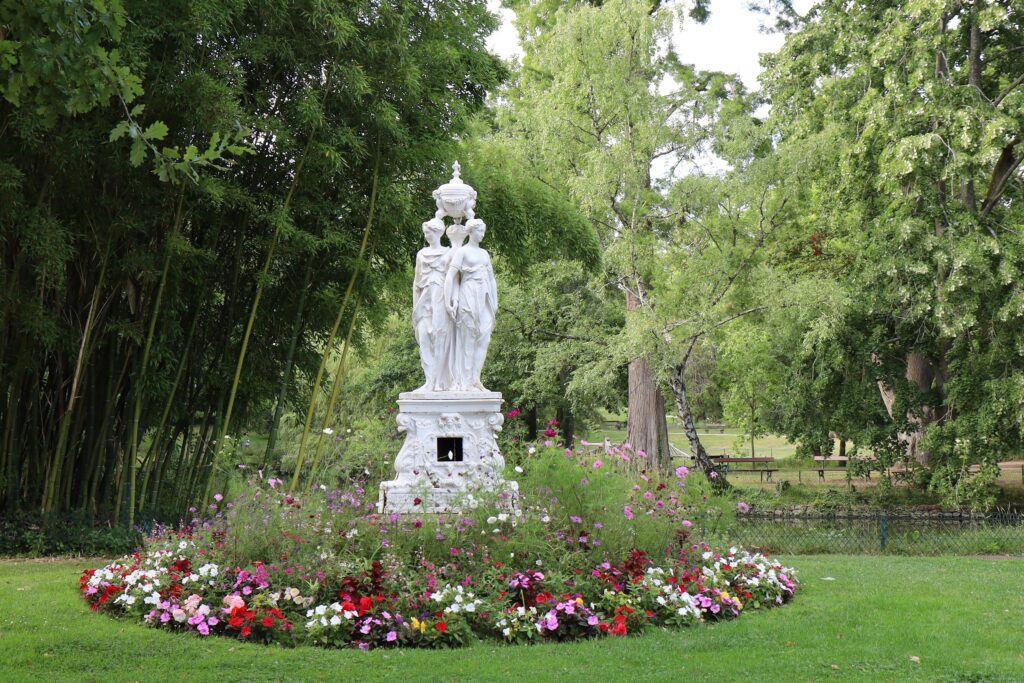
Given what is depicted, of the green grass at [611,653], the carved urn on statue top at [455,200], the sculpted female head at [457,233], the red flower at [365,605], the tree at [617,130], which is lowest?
the green grass at [611,653]

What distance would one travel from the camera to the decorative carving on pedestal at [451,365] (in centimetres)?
747

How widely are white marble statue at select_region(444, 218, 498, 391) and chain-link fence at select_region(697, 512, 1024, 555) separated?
430cm

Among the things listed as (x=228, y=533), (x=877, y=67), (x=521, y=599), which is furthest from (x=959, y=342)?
(x=228, y=533)

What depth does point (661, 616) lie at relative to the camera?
5.85 metres

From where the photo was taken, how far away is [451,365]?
7.85 m

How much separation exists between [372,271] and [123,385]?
9.27 ft

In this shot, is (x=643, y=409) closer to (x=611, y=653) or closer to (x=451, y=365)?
(x=451, y=365)

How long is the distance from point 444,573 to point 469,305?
2.64 meters

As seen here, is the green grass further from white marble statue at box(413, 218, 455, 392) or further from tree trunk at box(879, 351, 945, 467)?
tree trunk at box(879, 351, 945, 467)

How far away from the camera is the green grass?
4.66m

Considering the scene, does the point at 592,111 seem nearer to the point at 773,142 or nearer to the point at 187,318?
the point at 773,142

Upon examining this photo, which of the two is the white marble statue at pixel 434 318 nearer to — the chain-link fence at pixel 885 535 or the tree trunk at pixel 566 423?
the chain-link fence at pixel 885 535

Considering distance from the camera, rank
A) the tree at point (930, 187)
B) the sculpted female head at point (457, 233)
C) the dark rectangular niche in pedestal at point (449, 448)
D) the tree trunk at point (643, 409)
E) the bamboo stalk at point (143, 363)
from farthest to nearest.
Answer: the tree trunk at point (643, 409) → the tree at point (930, 187) → the bamboo stalk at point (143, 363) → the sculpted female head at point (457, 233) → the dark rectangular niche in pedestal at point (449, 448)

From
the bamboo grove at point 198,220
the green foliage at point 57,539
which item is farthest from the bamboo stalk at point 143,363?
the green foliage at point 57,539
